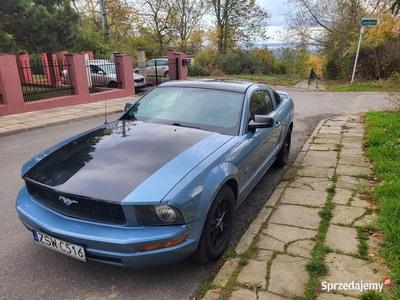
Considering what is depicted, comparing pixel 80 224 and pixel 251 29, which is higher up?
pixel 251 29

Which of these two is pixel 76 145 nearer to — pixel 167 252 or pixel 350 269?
pixel 167 252

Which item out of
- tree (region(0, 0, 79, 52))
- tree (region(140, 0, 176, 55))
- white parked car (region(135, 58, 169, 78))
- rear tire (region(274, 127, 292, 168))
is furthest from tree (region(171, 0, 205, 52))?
rear tire (region(274, 127, 292, 168))

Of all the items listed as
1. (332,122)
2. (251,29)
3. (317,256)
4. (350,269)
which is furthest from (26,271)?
(251,29)

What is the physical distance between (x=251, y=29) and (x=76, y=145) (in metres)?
29.8

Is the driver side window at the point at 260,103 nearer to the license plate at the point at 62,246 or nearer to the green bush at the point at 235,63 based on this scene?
the license plate at the point at 62,246

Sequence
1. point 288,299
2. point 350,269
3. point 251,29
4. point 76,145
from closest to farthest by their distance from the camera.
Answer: point 288,299
point 350,269
point 76,145
point 251,29

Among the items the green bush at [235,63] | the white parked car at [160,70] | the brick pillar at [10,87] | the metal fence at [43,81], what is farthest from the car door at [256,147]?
the green bush at [235,63]

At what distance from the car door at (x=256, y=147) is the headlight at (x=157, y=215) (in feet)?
3.62

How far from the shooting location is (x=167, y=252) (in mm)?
2371

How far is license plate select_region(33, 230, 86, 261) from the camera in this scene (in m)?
2.40

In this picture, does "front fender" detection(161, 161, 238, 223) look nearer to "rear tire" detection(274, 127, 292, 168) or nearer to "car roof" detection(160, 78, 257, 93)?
"car roof" detection(160, 78, 257, 93)

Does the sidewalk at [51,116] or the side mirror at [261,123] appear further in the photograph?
the sidewalk at [51,116]

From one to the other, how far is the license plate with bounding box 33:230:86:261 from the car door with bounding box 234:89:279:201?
1.66 meters

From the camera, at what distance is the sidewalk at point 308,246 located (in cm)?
248
